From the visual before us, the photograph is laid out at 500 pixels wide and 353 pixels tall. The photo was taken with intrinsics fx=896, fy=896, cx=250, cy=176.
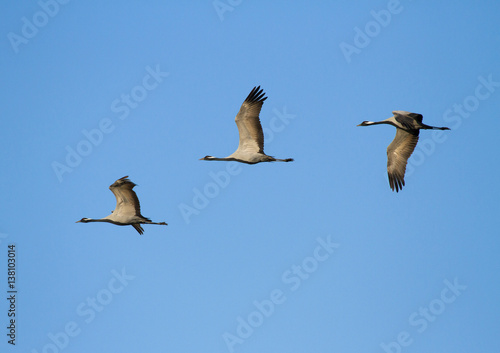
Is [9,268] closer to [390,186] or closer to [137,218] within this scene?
[137,218]

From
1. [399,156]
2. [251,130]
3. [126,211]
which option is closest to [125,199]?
[126,211]

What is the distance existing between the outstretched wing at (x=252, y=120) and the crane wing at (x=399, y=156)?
5.49 metres

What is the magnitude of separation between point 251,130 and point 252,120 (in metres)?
0.39

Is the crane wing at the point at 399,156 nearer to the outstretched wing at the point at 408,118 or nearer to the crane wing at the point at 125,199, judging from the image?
the outstretched wing at the point at 408,118

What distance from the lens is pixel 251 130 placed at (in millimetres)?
34312

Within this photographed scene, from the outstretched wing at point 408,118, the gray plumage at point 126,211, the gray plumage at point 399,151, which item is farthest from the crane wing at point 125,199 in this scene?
the outstretched wing at point 408,118

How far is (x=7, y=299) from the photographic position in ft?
121

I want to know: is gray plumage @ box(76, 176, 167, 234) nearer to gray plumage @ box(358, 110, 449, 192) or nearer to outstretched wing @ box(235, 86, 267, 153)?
outstretched wing @ box(235, 86, 267, 153)

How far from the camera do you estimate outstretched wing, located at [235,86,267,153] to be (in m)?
34.2

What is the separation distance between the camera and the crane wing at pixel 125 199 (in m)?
34.5

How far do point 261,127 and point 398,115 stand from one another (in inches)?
209

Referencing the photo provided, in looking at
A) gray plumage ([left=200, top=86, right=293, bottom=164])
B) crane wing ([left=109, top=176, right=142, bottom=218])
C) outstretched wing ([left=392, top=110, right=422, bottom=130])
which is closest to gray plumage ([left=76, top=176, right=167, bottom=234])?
crane wing ([left=109, top=176, right=142, bottom=218])

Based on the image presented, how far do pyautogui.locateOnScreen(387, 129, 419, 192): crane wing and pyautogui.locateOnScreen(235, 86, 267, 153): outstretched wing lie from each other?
5491 millimetres

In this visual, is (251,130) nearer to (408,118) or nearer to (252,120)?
(252,120)
